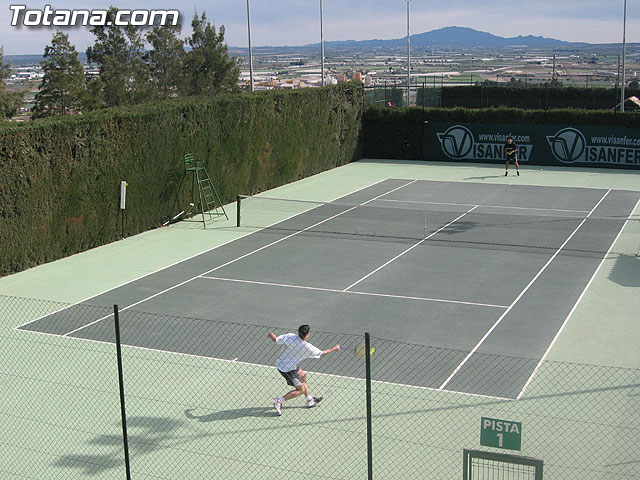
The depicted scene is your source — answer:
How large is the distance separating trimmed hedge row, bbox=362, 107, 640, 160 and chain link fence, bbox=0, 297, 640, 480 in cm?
2303

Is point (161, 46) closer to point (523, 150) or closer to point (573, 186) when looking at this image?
point (523, 150)

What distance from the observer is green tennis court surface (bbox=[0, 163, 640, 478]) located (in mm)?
10508

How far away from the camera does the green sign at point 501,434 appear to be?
776 cm

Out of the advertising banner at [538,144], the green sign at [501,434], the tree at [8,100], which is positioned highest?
the tree at [8,100]

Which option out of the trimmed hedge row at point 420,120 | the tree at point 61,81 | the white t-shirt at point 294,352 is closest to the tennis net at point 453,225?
the trimmed hedge row at point 420,120

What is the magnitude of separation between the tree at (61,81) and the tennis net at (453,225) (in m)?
20.4

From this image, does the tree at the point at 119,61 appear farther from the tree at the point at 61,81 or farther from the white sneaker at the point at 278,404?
the white sneaker at the point at 278,404

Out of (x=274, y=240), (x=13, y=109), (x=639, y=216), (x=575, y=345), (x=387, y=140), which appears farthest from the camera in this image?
(x=13, y=109)

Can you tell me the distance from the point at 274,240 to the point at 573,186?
43.6ft

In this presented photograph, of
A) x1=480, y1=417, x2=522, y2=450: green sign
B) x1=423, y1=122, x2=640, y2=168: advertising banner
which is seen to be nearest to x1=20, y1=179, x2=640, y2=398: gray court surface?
x1=480, y1=417, x2=522, y2=450: green sign

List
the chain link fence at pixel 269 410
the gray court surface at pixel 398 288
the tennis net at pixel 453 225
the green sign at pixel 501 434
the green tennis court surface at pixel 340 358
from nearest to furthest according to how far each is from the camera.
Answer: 1. the green sign at pixel 501 434
2. the chain link fence at pixel 269 410
3. the green tennis court surface at pixel 340 358
4. the gray court surface at pixel 398 288
5. the tennis net at pixel 453 225

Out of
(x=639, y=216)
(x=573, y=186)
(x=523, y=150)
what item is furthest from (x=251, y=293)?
(x=523, y=150)

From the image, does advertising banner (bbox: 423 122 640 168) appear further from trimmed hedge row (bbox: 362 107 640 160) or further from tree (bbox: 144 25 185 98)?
tree (bbox: 144 25 185 98)

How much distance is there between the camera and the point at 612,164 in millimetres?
33906
